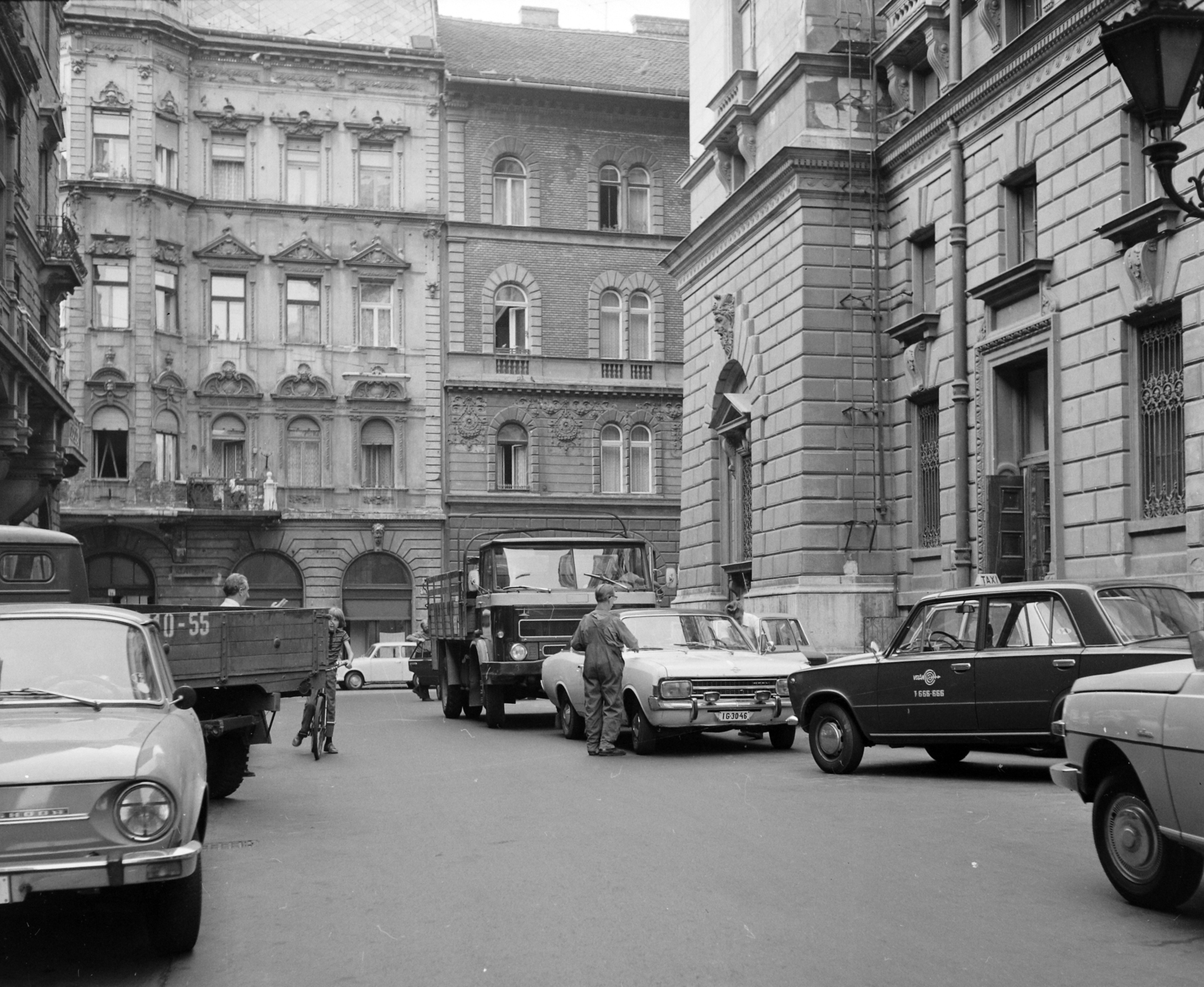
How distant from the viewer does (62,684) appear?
24.9 feet

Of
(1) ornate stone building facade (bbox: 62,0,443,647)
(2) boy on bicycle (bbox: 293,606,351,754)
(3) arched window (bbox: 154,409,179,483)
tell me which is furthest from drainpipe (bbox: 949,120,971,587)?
(3) arched window (bbox: 154,409,179,483)

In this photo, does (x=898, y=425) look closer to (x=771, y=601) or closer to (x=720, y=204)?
(x=771, y=601)

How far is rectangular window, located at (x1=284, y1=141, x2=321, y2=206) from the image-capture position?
4738 centimetres

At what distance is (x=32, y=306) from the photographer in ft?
102

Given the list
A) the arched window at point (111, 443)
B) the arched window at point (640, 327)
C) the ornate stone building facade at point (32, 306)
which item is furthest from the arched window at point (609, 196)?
the ornate stone building facade at point (32, 306)

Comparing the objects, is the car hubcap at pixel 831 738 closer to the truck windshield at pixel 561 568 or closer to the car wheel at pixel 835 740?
the car wheel at pixel 835 740

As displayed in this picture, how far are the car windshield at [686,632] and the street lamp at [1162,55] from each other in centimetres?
957

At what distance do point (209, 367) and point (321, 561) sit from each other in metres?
6.62

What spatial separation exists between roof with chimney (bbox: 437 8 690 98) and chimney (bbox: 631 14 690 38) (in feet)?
0.36

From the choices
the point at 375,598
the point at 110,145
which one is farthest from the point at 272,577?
the point at 110,145

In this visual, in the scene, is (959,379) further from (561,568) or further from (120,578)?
(120,578)

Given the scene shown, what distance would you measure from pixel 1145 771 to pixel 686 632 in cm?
1042

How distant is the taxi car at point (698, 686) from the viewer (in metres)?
15.8

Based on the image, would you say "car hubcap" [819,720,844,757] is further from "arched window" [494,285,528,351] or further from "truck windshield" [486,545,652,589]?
"arched window" [494,285,528,351]
